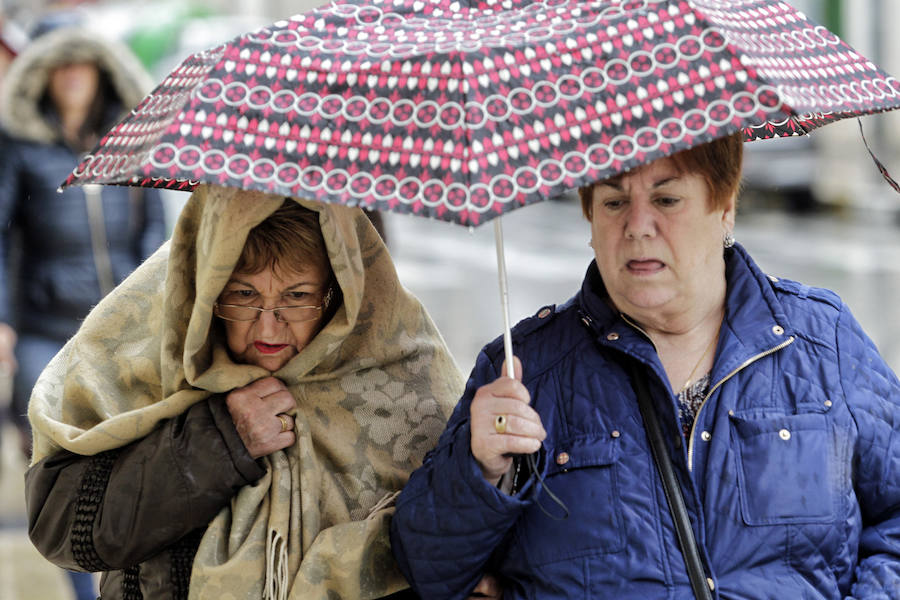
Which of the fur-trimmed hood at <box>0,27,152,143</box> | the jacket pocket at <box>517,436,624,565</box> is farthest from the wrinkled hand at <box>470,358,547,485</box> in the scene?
the fur-trimmed hood at <box>0,27,152,143</box>

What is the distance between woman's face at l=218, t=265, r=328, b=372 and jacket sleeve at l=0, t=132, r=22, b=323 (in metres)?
2.83

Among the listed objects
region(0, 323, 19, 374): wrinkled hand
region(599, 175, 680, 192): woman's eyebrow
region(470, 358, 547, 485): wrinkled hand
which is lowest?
region(0, 323, 19, 374): wrinkled hand

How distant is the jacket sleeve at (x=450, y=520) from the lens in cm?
257

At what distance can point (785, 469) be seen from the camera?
8.53 ft

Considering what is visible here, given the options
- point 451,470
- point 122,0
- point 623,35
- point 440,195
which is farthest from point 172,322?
point 122,0

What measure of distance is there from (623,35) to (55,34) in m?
4.15

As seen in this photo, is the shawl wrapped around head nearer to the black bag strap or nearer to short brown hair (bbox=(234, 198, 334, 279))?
short brown hair (bbox=(234, 198, 334, 279))

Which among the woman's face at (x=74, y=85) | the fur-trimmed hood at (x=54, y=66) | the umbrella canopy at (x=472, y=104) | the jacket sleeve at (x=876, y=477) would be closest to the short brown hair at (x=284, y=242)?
the umbrella canopy at (x=472, y=104)

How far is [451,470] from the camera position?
8.59 feet

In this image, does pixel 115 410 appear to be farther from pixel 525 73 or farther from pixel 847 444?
pixel 847 444

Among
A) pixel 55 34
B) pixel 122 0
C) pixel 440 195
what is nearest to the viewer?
pixel 440 195

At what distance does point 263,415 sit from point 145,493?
Answer: 296mm

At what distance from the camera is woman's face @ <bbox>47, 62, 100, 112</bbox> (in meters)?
5.83

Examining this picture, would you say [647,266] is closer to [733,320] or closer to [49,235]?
[733,320]
